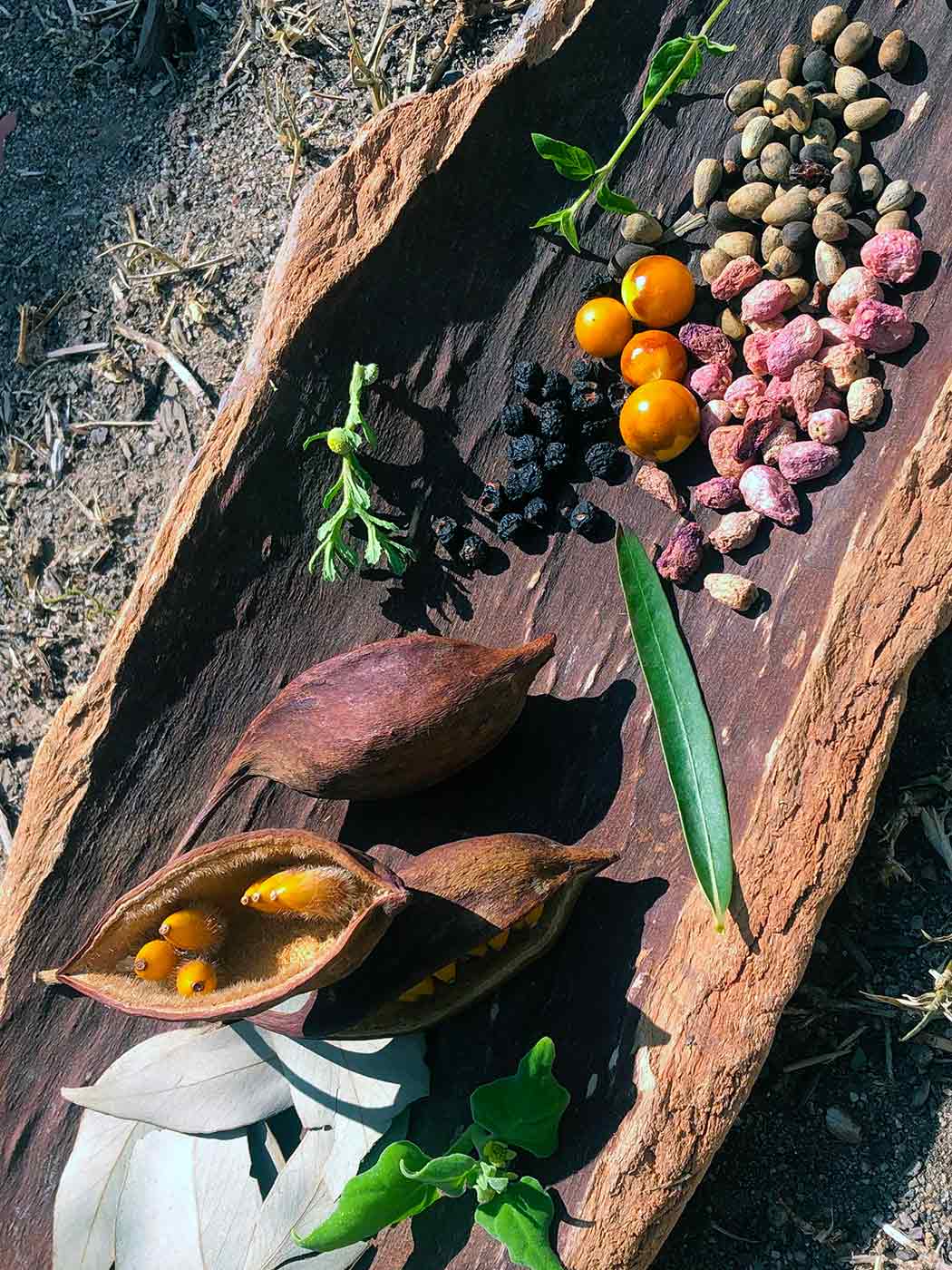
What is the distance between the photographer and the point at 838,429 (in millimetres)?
1697

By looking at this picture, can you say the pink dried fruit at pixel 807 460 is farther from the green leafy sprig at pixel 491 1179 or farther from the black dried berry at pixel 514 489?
the green leafy sprig at pixel 491 1179

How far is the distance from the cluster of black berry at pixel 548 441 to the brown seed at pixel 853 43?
0.65m

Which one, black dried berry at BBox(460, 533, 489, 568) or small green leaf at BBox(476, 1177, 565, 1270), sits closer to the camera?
small green leaf at BBox(476, 1177, 565, 1270)

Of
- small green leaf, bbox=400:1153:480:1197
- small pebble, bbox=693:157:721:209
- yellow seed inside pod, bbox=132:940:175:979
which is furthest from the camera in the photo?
small pebble, bbox=693:157:721:209

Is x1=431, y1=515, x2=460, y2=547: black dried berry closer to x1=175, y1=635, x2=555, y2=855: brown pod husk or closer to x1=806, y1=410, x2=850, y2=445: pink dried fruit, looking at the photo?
x1=175, y1=635, x2=555, y2=855: brown pod husk

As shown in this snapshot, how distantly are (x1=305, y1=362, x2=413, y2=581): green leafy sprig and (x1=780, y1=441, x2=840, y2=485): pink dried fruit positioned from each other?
63 centimetres

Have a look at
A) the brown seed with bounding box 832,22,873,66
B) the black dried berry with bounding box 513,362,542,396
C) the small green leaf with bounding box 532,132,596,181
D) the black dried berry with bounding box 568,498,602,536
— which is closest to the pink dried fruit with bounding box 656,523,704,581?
the black dried berry with bounding box 568,498,602,536

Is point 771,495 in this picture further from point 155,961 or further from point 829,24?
point 155,961

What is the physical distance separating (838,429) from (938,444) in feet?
0.51

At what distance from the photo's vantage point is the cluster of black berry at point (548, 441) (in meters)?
1.79

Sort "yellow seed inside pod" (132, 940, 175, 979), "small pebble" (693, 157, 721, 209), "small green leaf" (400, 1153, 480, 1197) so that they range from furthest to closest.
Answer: "small pebble" (693, 157, 721, 209) → "yellow seed inside pod" (132, 940, 175, 979) → "small green leaf" (400, 1153, 480, 1197)

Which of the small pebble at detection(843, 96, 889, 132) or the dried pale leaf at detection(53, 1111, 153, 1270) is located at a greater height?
the small pebble at detection(843, 96, 889, 132)

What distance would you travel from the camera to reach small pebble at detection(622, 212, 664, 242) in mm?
1793

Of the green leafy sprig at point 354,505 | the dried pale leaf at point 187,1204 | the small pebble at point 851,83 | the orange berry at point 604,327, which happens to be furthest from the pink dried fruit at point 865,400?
the dried pale leaf at point 187,1204
